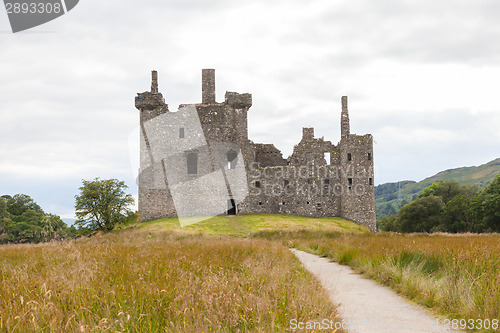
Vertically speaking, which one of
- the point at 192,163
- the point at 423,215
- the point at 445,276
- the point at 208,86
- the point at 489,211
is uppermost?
the point at 208,86

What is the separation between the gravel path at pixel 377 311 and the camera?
17.5 ft

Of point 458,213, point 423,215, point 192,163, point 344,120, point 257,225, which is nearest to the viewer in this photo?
point 257,225

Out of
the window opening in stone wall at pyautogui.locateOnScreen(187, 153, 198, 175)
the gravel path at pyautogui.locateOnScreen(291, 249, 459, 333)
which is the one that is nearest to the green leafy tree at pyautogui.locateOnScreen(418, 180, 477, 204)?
the window opening in stone wall at pyautogui.locateOnScreen(187, 153, 198, 175)

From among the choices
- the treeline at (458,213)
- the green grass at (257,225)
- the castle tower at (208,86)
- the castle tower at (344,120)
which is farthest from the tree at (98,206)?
the treeline at (458,213)

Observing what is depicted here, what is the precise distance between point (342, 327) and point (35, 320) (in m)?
3.62

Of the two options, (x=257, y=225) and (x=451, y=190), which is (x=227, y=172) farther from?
(x=451, y=190)

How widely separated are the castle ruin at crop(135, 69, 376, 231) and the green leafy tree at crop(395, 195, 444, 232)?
40.4 ft

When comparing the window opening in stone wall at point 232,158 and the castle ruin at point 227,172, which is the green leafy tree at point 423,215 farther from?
the window opening in stone wall at point 232,158

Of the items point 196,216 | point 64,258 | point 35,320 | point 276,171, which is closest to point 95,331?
point 35,320

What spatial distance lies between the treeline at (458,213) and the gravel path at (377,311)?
3726 centimetres

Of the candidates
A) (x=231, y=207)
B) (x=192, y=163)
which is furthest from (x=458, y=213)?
(x=192, y=163)

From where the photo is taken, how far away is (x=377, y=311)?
623 centimetres

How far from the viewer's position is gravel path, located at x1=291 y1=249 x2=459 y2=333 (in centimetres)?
532

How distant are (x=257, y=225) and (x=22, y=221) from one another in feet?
133
